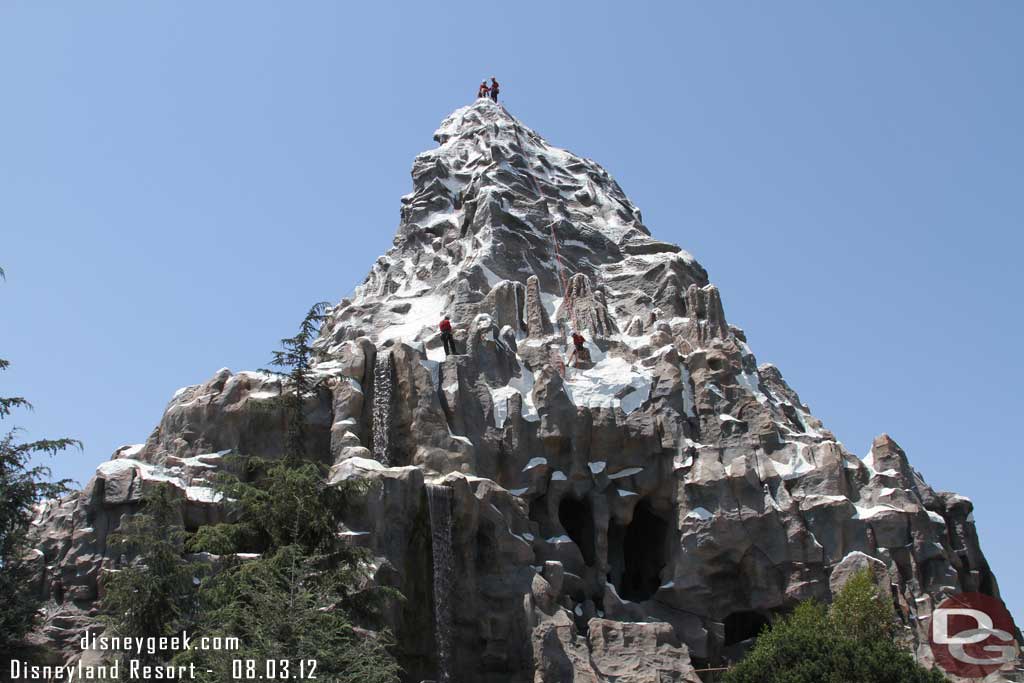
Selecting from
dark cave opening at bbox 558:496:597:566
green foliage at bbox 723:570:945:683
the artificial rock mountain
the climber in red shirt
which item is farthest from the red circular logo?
the climber in red shirt

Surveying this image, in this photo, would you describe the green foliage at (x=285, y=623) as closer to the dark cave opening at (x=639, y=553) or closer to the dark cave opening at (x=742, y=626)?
the dark cave opening at (x=639, y=553)

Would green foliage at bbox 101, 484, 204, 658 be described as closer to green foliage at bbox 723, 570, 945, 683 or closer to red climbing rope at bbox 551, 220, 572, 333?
green foliage at bbox 723, 570, 945, 683

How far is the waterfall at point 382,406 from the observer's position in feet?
119

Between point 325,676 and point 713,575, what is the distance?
2106 cm

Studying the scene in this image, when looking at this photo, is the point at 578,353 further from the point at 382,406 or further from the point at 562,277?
the point at 382,406

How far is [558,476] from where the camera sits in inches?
1553

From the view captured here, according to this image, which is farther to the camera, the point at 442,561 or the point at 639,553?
the point at 639,553

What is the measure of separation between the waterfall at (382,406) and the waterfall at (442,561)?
461 cm

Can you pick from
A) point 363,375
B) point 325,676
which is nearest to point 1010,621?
point 363,375

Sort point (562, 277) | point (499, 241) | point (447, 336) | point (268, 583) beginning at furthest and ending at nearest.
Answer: point (562, 277) < point (499, 241) < point (447, 336) < point (268, 583)

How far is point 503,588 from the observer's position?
32406mm

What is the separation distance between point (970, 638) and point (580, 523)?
14.5 meters

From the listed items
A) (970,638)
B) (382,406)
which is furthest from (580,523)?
(970,638)

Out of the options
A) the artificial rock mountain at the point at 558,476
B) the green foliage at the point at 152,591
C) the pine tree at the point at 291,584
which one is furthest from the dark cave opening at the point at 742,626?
the green foliage at the point at 152,591
